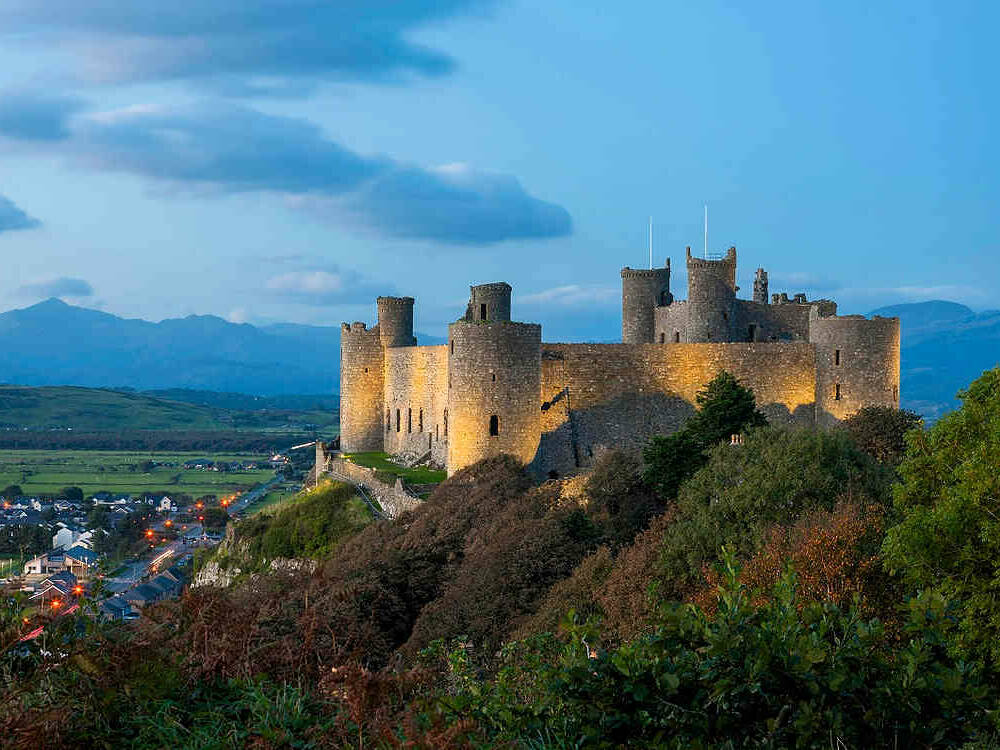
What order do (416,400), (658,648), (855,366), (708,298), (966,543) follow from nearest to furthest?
(658,648) < (966,543) < (855,366) < (708,298) < (416,400)

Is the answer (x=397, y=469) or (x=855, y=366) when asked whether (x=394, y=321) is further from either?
(x=855, y=366)

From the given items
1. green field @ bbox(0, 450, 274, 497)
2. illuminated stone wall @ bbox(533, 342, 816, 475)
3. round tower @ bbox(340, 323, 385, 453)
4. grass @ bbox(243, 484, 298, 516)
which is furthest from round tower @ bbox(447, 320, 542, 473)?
green field @ bbox(0, 450, 274, 497)

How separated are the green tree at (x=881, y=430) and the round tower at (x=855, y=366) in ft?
8.74

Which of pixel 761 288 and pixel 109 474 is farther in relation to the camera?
pixel 109 474

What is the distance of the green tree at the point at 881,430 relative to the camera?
103 feet

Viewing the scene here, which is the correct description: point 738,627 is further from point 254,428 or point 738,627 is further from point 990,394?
point 254,428

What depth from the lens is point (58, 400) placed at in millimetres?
198875

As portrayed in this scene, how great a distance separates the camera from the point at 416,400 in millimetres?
45688

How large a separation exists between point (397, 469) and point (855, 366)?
57.8ft

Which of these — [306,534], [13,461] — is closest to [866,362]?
[306,534]

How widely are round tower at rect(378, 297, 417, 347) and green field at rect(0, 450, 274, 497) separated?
212 feet

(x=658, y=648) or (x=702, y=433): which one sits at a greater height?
(x=702, y=433)

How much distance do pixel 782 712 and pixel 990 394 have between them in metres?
12.6

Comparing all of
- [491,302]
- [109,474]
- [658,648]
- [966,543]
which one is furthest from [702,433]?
[109,474]
